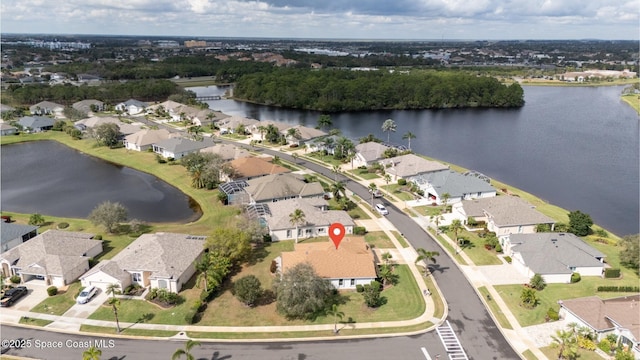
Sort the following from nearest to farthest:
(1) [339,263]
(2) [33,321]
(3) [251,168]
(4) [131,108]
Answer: (2) [33,321] < (1) [339,263] < (3) [251,168] < (4) [131,108]

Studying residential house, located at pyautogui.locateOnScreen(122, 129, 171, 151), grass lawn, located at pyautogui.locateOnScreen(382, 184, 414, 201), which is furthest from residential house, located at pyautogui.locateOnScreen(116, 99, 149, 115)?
grass lawn, located at pyautogui.locateOnScreen(382, 184, 414, 201)

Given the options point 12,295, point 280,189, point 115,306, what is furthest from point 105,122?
point 115,306

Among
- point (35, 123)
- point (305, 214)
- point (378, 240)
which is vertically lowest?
point (378, 240)

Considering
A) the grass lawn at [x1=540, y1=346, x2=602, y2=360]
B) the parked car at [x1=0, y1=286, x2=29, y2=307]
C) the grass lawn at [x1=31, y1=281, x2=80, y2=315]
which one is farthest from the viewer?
the parked car at [x1=0, y1=286, x2=29, y2=307]

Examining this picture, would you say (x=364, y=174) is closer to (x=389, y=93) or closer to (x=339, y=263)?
(x=339, y=263)

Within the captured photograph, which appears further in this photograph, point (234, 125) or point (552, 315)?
point (234, 125)

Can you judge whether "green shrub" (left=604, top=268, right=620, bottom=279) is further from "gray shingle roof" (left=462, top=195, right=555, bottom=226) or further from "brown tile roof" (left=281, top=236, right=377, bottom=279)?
"brown tile roof" (left=281, top=236, right=377, bottom=279)
